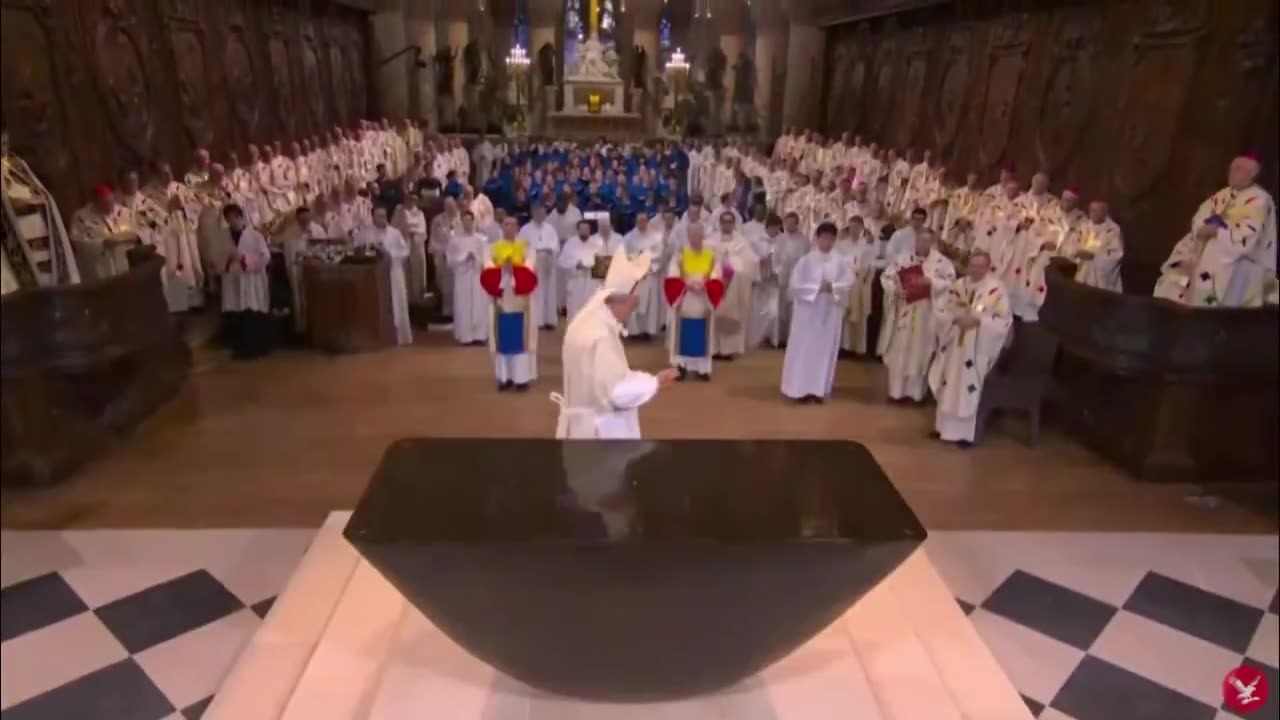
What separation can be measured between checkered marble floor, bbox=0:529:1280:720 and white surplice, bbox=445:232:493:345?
1693mm

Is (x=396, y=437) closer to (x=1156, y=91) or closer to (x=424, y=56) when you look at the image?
(x=424, y=56)

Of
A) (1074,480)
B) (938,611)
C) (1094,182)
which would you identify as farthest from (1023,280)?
(938,611)

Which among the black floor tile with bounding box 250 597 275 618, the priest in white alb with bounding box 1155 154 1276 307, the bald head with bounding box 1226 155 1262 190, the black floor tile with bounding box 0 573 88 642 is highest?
the bald head with bounding box 1226 155 1262 190

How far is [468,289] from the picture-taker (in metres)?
5.66

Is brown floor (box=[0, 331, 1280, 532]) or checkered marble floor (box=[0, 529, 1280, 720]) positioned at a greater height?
brown floor (box=[0, 331, 1280, 532])

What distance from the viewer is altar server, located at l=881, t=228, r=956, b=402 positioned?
250 inches

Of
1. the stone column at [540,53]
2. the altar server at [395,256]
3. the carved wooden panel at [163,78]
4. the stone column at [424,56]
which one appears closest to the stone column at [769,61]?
the stone column at [540,53]

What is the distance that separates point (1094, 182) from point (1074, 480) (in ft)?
12.5

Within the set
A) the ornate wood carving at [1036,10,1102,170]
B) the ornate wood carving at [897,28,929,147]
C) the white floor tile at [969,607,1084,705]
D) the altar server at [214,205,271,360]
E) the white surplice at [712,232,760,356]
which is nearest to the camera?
the white floor tile at [969,607,1084,705]

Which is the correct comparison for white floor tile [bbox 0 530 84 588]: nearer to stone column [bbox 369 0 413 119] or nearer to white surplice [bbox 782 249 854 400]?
stone column [bbox 369 0 413 119]

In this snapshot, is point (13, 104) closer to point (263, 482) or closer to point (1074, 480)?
point (263, 482)

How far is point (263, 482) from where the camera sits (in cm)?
514

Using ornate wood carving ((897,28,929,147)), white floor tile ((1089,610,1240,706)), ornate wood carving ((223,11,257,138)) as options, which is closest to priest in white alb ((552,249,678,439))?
ornate wood carving ((223,11,257,138))

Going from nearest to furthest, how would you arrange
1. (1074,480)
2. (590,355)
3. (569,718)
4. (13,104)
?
(13,104) < (569,718) < (590,355) < (1074,480)
